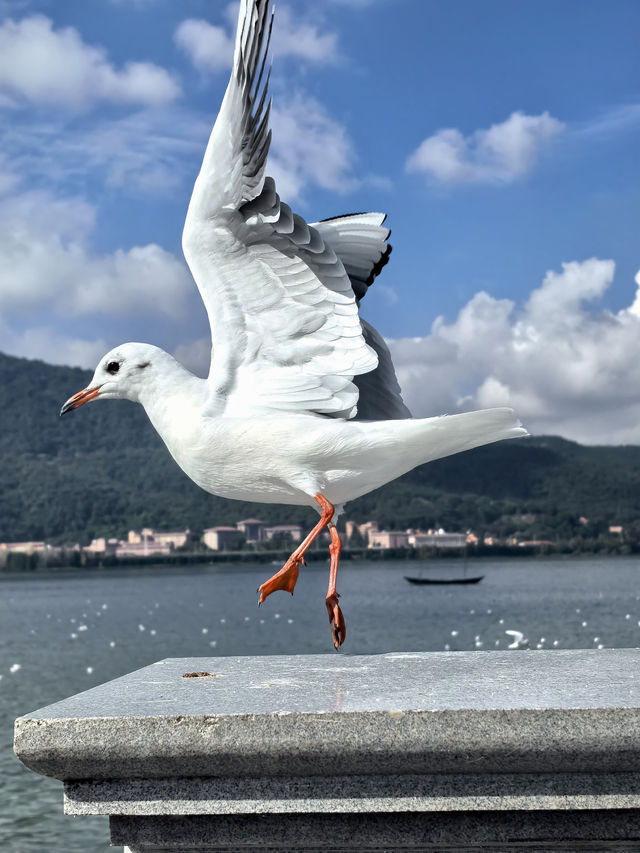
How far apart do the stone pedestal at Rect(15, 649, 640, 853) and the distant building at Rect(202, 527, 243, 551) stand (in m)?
112

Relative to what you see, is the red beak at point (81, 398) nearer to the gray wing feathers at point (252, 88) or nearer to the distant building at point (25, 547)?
the gray wing feathers at point (252, 88)

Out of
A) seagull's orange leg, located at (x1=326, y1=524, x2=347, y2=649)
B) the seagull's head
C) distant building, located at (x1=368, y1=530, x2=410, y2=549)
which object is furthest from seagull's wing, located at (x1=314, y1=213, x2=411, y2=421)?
distant building, located at (x1=368, y1=530, x2=410, y2=549)

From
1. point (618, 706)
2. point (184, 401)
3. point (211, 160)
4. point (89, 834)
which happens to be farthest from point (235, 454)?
point (89, 834)

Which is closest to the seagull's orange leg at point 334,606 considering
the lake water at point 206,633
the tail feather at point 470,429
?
the tail feather at point 470,429

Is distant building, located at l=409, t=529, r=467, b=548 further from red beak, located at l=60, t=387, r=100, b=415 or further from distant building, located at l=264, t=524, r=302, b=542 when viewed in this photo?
red beak, located at l=60, t=387, r=100, b=415

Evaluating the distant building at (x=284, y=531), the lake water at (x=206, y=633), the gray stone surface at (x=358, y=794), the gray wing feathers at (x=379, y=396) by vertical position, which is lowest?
the lake water at (x=206, y=633)

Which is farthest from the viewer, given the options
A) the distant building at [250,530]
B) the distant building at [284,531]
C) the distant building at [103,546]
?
the distant building at [103,546]

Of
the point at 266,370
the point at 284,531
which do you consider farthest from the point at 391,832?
the point at 284,531

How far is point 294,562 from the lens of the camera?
17.8ft

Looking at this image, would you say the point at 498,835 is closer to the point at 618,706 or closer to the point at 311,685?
the point at 618,706

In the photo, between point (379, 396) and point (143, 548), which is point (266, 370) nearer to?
point (379, 396)

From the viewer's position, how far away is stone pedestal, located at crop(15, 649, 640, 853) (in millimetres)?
3287

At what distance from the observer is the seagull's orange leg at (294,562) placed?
533cm

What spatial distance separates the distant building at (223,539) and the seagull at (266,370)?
4316 inches
